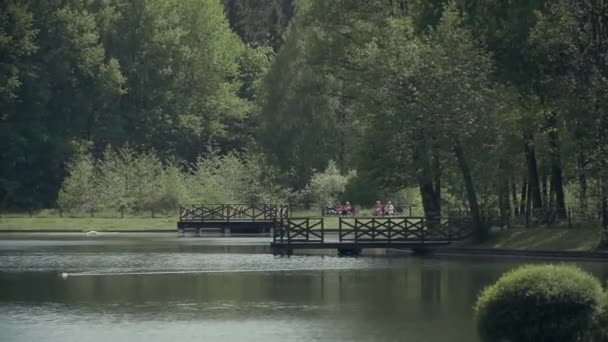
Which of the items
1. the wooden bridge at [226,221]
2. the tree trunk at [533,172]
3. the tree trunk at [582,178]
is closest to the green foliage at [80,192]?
the wooden bridge at [226,221]

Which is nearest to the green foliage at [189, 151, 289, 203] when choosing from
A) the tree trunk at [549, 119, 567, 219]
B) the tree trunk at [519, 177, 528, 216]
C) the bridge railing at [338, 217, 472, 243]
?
the tree trunk at [519, 177, 528, 216]

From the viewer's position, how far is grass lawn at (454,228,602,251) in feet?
192

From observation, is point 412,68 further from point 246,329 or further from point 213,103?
point 213,103

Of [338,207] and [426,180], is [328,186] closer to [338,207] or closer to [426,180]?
[338,207]

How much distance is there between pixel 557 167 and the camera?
66.0 metres

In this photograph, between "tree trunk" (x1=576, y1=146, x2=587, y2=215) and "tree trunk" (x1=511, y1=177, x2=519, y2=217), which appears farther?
"tree trunk" (x1=511, y1=177, x2=519, y2=217)

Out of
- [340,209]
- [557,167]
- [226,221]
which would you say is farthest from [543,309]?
[340,209]

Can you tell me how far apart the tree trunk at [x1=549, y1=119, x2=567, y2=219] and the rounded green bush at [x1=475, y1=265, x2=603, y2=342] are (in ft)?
114

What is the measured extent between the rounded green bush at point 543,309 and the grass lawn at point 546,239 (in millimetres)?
29592

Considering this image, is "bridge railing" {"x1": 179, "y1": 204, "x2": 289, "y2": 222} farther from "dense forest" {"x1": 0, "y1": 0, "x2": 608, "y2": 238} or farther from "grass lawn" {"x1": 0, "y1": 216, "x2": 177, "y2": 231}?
"dense forest" {"x1": 0, "y1": 0, "x2": 608, "y2": 238}

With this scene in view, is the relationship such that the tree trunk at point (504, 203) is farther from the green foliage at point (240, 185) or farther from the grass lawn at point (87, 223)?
the green foliage at point (240, 185)

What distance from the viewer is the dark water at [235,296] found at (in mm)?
34969

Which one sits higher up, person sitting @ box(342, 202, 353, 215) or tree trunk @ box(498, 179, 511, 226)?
person sitting @ box(342, 202, 353, 215)

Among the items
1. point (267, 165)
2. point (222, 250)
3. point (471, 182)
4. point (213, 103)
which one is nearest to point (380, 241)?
point (471, 182)
